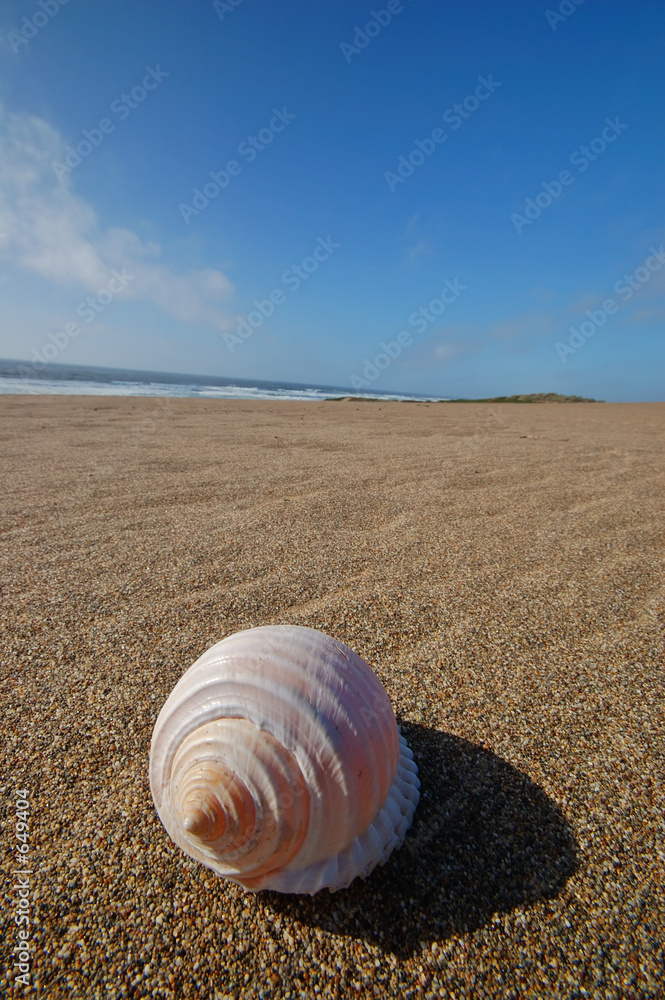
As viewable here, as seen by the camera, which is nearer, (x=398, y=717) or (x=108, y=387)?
(x=398, y=717)

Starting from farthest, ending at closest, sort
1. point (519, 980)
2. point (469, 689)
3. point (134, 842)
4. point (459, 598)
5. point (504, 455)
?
point (504, 455)
point (459, 598)
point (469, 689)
point (134, 842)
point (519, 980)

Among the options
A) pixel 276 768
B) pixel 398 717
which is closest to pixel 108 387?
pixel 398 717

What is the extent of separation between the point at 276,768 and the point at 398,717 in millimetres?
762

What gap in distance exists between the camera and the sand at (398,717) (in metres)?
1.08

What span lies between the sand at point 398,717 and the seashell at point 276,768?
13cm

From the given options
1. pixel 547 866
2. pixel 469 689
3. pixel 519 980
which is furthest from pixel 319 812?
pixel 469 689

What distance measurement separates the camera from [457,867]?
4.11ft

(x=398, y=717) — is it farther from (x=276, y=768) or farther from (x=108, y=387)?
(x=108, y=387)

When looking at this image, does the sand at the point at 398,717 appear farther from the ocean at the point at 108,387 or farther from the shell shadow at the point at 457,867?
the ocean at the point at 108,387

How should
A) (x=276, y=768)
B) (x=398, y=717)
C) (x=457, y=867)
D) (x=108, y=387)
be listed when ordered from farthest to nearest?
1. (x=108, y=387)
2. (x=398, y=717)
3. (x=457, y=867)
4. (x=276, y=768)

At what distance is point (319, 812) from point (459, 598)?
1.63 meters

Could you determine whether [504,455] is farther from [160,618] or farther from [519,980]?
[519,980]

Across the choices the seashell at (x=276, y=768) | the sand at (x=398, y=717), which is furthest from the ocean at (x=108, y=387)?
the seashell at (x=276, y=768)

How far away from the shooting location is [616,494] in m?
4.50
